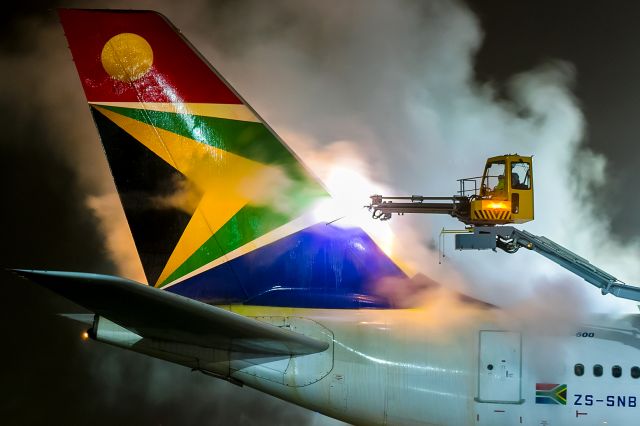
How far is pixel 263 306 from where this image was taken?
23.3 ft

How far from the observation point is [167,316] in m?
5.21

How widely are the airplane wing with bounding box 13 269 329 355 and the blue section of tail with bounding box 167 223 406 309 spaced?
685mm

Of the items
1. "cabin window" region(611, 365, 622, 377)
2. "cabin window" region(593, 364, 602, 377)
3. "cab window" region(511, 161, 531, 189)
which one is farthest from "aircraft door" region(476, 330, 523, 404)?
"cab window" region(511, 161, 531, 189)

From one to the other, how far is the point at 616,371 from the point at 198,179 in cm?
470

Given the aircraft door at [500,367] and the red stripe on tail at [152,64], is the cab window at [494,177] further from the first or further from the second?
the red stripe on tail at [152,64]

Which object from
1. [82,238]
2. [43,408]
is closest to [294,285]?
[82,238]

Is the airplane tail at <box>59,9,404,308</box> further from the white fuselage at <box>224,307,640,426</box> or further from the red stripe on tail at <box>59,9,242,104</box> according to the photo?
the white fuselage at <box>224,307,640,426</box>

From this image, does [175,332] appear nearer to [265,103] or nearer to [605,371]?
[605,371]

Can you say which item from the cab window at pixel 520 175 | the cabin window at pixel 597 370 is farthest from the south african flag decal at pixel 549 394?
the cab window at pixel 520 175

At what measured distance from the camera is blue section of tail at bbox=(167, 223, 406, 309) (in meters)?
7.15

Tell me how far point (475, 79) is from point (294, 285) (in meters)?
5.07

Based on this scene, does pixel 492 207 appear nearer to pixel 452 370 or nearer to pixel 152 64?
pixel 452 370

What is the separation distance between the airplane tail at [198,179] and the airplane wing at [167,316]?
0.87 metres

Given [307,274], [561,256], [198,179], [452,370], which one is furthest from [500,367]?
[198,179]
